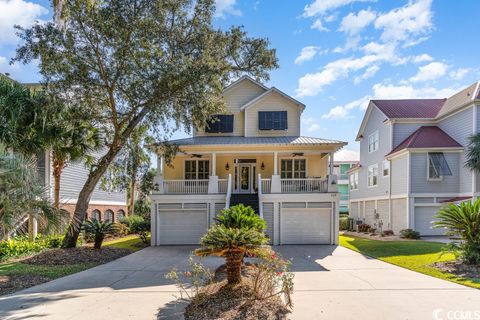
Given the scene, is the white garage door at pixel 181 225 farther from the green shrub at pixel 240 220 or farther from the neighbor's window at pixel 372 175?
the neighbor's window at pixel 372 175

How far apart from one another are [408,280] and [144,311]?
6970mm

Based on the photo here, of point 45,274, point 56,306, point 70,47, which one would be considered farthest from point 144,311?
point 70,47

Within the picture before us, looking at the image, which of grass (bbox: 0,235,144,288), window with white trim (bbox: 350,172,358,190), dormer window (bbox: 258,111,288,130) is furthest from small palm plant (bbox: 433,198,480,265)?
window with white trim (bbox: 350,172,358,190)

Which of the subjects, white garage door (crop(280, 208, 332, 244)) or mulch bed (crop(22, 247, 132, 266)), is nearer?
mulch bed (crop(22, 247, 132, 266))

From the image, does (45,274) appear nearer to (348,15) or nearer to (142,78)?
(142,78)

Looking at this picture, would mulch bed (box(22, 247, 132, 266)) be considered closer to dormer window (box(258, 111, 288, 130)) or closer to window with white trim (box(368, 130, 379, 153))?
dormer window (box(258, 111, 288, 130))

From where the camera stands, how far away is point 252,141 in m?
19.2

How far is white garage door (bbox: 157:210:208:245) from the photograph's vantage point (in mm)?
17938

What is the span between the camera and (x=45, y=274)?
980 centimetres

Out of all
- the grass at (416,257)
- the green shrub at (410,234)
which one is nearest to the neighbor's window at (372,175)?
the green shrub at (410,234)

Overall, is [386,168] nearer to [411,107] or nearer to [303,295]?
[411,107]

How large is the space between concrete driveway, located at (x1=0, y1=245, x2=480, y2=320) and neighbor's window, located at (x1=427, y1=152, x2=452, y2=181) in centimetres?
1211

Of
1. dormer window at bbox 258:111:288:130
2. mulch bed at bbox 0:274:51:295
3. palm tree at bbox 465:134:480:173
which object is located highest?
dormer window at bbox 258:111:288:130

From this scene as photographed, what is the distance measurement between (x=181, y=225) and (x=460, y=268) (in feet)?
41.3
